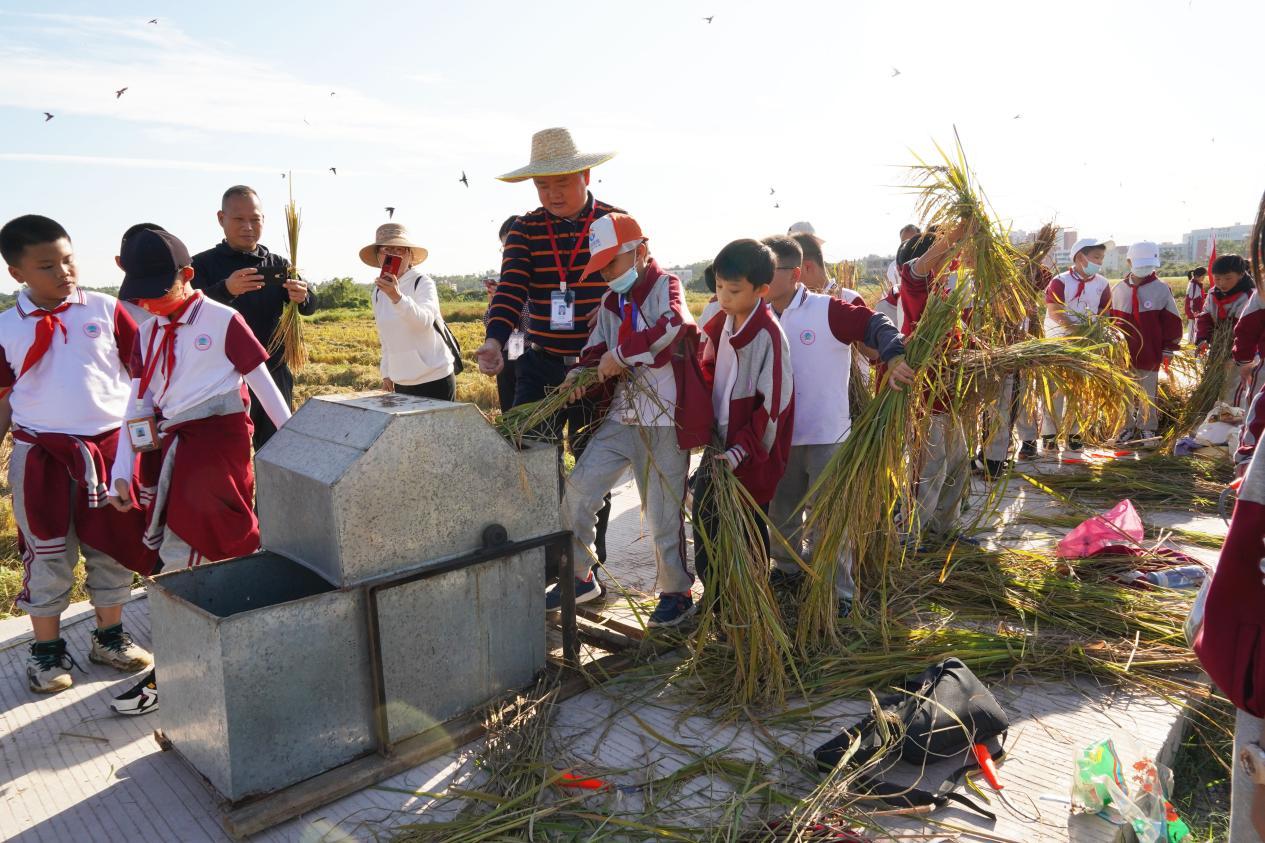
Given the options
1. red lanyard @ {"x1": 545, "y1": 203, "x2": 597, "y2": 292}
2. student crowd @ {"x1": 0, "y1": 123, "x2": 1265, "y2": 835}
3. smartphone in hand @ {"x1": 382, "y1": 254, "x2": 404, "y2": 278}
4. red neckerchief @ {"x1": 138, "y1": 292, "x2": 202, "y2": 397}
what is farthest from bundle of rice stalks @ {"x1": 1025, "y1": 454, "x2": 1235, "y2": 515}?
red neckerchief @ {"x1": 138, "y1": 292, "x2": 202, "y2": 397}

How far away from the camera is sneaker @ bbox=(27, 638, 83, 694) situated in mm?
3379

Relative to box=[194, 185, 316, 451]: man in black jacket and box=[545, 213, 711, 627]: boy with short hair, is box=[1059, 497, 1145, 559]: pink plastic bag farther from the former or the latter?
box=[194, 185, 316, 451]: man in black jacket

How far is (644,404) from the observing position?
3492mm

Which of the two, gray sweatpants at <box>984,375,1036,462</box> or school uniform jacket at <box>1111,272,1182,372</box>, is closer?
gray sweatpants at <box>984,375,1036,462</box>

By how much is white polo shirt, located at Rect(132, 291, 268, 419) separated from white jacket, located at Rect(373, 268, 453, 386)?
5.09 feet

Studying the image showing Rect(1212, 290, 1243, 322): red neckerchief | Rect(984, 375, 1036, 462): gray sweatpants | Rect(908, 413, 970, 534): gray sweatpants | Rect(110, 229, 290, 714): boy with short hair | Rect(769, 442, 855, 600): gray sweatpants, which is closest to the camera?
Rect(110, 229, 290, 714): boy with short hair

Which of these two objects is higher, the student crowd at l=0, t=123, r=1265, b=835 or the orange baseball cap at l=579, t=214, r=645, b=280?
the orange baseball cap at l=579, t=214, r=645, b=280

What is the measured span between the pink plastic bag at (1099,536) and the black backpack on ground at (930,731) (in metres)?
1.83

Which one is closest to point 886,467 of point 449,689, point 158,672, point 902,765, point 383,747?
point 902,765

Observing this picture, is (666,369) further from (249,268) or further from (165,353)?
(249,268)

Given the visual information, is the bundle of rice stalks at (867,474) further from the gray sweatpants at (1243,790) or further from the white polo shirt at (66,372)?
the white polo shirt at (66,372)

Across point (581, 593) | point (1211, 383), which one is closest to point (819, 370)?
point (581, 593)

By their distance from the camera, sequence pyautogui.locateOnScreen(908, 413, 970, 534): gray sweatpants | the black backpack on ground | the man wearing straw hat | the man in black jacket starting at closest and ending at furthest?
1. the black backpack on ground
2. the man wearing straw hat
3. pyautogui.locateOnScreen(908, 413, 970, 534): gray sweatpants
4. the man in black jacket

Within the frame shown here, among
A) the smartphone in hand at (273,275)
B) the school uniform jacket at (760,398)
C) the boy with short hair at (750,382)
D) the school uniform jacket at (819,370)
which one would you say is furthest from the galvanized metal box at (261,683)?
the smartphone in hand at (273,275)
